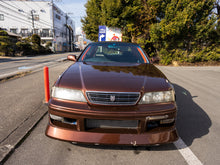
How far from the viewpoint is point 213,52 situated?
12.1m

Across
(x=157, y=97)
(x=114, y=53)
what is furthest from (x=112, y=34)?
(x=157, y=97)

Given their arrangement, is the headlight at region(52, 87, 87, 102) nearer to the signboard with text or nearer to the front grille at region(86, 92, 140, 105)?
the front grille at region(86, 92, 140, 105)

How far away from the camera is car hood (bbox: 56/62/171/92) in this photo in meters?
1.89

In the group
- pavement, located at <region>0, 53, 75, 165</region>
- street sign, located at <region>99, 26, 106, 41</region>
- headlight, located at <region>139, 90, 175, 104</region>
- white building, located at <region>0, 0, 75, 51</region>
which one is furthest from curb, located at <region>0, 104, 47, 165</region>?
white building, located at <region>0, 0, 75, 51</region>

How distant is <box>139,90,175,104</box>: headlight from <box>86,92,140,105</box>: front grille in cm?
12

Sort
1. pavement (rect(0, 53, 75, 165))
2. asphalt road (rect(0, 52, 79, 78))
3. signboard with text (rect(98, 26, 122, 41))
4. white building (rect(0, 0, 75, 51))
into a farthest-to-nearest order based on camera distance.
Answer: white building (rect(0, 0, 75, 51)) → signboard with text (rect(98, 26, 122, 41)) → asphalt road (rect(0, 52, 79, 78)) → pavement (rect(0, 53, 75, 165))

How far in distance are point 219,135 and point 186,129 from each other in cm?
51

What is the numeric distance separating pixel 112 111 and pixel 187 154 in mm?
1233

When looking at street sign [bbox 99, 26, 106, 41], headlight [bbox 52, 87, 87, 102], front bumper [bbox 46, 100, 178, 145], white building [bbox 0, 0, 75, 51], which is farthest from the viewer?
white building [bbox 0, 0, 75, 51]

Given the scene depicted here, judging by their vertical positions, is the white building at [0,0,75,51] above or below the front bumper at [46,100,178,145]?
above

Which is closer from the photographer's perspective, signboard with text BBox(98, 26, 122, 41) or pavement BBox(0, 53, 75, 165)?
pavement BBox(0, 53, 75, 165)

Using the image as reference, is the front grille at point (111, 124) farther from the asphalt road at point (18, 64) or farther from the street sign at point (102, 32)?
the street sign at point (102, 32)

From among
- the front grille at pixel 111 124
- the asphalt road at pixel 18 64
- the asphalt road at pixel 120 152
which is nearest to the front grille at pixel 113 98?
the front grille at pixel 111 124

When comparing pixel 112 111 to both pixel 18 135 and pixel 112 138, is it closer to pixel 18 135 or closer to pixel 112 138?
pixel 112 138
